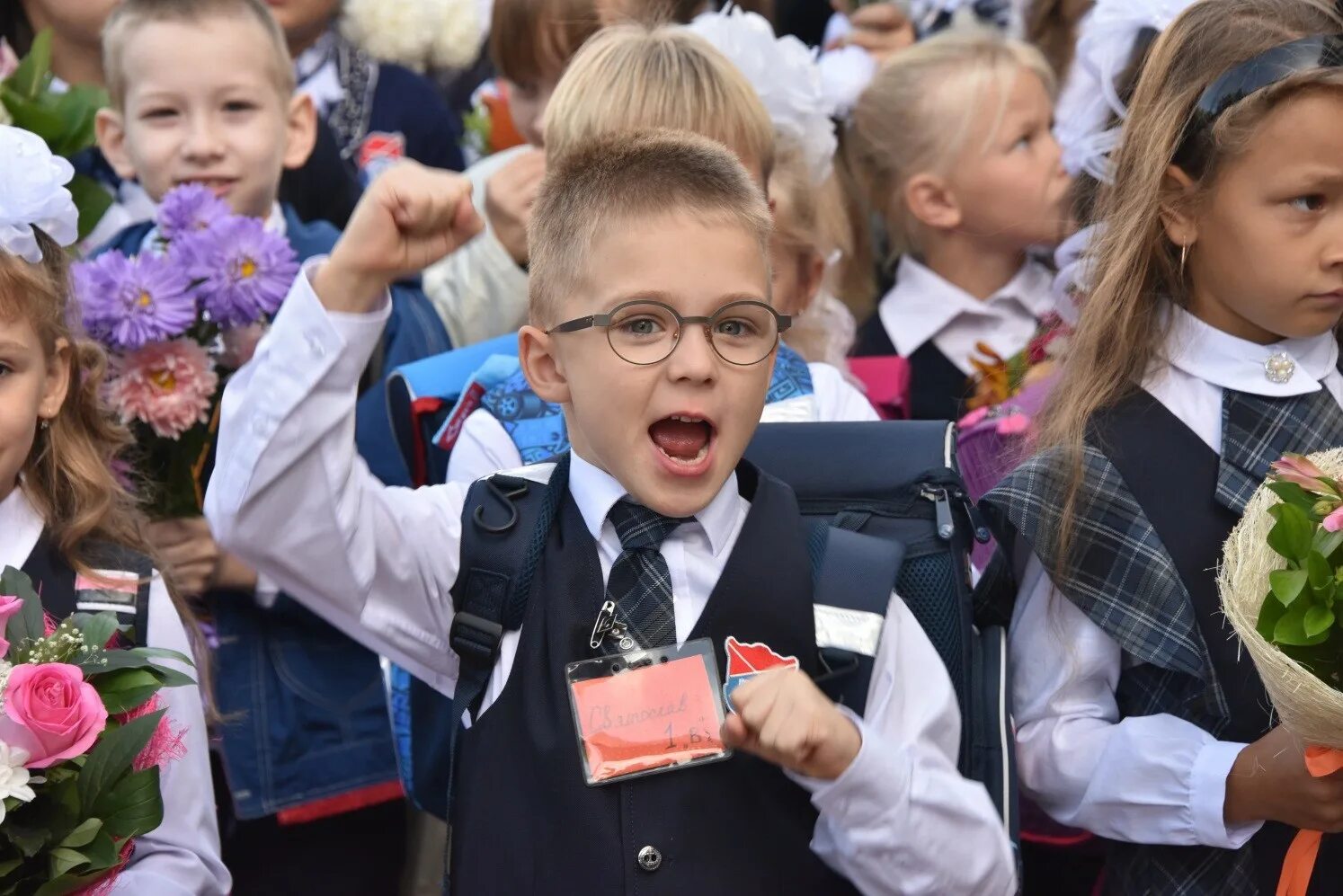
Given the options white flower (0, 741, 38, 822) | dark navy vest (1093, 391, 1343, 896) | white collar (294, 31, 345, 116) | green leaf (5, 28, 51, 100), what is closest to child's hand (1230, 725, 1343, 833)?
dark navy vest (1093, 391, 1343, 896)

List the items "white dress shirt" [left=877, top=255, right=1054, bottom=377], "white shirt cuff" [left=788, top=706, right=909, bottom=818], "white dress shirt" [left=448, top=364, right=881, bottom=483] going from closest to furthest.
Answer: "white shirt cuff" [left=788, top=706, right=909, bottom=818], "white dress shirt" [left=448, top=364, right=881, bottom=483], "white dress shirt" [left=877, top=255, right=1054, bottom=377]

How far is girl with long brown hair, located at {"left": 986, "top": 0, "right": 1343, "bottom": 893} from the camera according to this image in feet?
8.24

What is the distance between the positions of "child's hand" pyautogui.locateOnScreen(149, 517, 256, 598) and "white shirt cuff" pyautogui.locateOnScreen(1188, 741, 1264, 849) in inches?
69.3

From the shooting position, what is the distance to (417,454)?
125 inches

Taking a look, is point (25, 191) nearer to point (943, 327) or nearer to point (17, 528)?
point (17, 528)

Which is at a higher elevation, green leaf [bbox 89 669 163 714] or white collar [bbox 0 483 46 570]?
green leaf [bbox 89 669 163 714]

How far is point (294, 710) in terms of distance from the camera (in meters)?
3.20

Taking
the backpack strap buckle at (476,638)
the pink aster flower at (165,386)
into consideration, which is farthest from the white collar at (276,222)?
the backpack strap buckle at (476,638)

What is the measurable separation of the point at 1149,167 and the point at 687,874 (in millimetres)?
1375

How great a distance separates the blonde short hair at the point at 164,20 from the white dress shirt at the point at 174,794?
55.3 inches

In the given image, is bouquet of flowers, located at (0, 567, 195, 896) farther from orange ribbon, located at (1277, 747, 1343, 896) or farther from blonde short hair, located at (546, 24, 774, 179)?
orange ribbon, located at (1277, 747, 1343, 896)

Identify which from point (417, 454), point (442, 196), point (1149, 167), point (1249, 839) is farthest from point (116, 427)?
point (1249, 839)

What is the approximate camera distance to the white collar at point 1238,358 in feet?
8.81

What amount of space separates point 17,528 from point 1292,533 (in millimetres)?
1884
